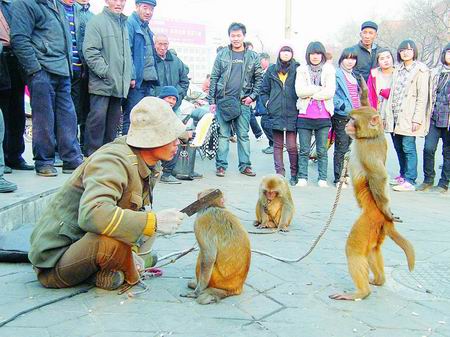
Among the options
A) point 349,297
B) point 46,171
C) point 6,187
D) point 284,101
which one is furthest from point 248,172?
point 349,297

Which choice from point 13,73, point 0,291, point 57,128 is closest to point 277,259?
point 0,291

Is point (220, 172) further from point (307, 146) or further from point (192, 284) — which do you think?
point (192, 284)

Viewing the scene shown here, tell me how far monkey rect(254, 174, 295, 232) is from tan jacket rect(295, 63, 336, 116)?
8.90 feet

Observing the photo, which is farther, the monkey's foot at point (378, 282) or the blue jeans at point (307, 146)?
the blue jeans at point (307, 146)

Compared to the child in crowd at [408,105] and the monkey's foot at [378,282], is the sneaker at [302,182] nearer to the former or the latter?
the child in crowd at [408,105]

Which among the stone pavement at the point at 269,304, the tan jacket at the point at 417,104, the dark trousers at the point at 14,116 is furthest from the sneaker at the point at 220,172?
the stone pavement at the point at 269,304

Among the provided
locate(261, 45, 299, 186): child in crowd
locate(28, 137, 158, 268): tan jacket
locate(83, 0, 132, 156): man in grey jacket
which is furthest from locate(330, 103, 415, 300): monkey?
locate(261, 45, 299, 186): child in crowd

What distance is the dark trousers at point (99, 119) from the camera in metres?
7.17

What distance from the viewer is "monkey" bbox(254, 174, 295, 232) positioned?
5.67 metres

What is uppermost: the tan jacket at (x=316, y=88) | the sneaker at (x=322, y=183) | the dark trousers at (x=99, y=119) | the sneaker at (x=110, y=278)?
the tan jacket at (x=316, y=88)

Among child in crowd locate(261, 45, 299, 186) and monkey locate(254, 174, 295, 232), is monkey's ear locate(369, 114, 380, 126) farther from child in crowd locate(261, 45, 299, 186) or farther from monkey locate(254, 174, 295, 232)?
child in crowd locate(261, 45, 299, 186)

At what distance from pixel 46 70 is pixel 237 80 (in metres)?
3.52

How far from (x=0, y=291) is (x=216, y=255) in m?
1.53

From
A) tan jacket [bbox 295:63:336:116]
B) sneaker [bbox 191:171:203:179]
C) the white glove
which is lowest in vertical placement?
sneaker [bbox 191:171:203:179]
